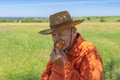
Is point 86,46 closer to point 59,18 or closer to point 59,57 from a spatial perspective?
point 59,57

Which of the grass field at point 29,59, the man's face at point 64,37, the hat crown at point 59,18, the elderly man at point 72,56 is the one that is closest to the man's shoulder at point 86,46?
the elderly man at point 72,56

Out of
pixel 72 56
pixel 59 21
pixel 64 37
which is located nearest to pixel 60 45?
pixel 64 37

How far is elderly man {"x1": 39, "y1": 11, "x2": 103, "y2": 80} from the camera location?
3.90 metres

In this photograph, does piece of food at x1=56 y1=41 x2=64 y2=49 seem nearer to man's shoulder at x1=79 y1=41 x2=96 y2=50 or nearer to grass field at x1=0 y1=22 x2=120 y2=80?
man's shoulder at x1=79 y1=41 x2=96 y2=50

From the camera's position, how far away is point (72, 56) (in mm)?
4078

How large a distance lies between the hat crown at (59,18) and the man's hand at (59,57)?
1.13 ft

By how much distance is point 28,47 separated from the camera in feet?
67.9

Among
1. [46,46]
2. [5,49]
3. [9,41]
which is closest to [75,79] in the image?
[5,49]

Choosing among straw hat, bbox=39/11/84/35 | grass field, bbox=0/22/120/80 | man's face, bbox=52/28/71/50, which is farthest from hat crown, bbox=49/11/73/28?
grass field, bbox=0/22/120/80

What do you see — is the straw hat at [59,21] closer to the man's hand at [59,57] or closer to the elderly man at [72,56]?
the elderly man at [72,56]

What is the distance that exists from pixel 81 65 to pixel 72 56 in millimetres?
165

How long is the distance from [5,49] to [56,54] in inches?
→ 617

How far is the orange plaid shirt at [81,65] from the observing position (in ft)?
12.8

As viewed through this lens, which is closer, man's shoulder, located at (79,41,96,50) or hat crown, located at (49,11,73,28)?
man's shoulder, located at (79,41,96,50)
